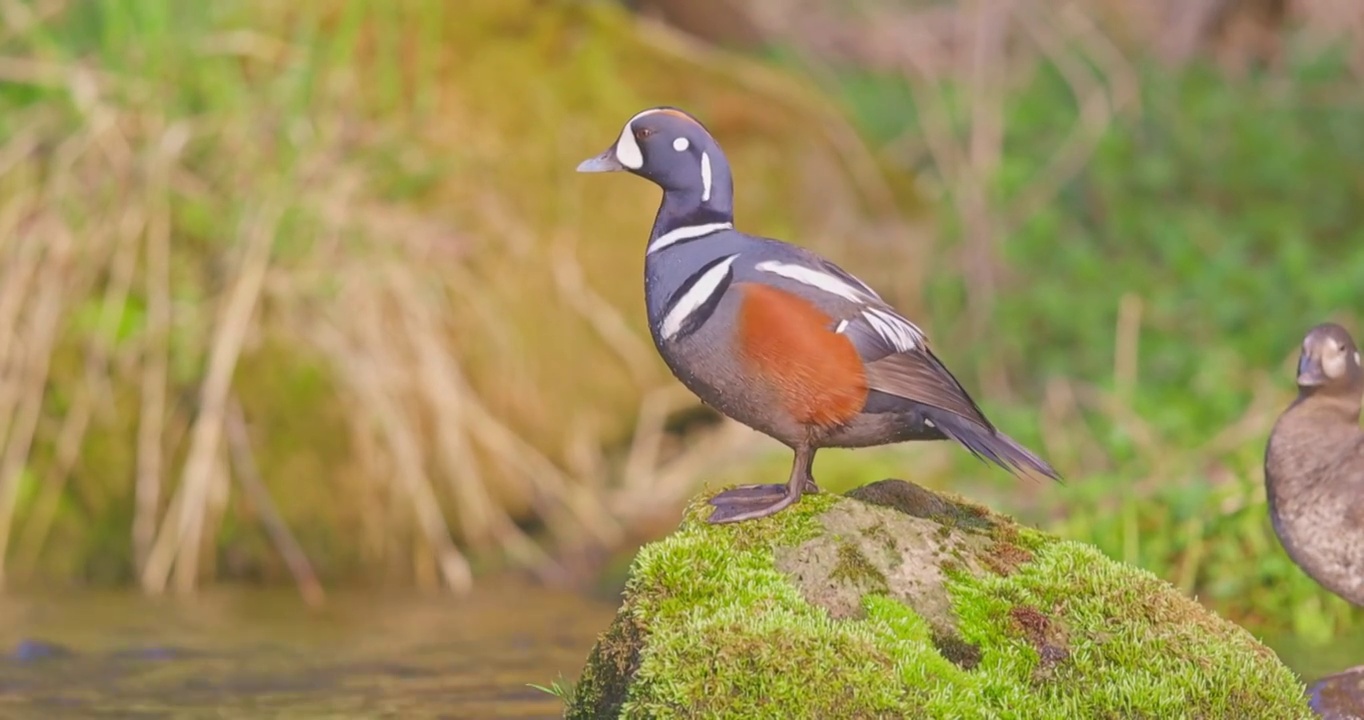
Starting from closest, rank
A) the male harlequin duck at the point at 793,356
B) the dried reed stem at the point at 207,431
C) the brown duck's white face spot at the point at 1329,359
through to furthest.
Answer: the male harlequin duck at the point at 793,356 < the brown duck's white face spot at the point at 1329,359 < the dried reed stem at the point at 207,431

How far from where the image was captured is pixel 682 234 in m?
4.59

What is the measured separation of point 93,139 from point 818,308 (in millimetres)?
4623

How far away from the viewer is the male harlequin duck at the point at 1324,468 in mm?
5219

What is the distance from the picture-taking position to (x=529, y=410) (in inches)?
339

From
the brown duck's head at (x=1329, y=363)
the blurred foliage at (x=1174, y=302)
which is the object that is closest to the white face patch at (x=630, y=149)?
the brown duck's head at (x=1329, y=363)

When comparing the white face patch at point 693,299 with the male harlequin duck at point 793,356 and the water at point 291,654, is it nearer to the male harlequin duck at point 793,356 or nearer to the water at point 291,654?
the male harlequin duck at point 793,356

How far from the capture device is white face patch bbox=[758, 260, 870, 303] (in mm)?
4414

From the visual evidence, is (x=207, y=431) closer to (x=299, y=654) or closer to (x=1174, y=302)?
(x=299, y=654)

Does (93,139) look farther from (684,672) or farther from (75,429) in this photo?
(684,672)

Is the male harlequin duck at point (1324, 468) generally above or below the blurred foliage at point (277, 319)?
below

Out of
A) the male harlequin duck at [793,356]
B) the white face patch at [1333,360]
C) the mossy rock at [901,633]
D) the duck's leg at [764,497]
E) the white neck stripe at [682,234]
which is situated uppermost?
the white neck stripe at [682,234]

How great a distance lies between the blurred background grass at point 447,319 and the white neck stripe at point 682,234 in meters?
3.06

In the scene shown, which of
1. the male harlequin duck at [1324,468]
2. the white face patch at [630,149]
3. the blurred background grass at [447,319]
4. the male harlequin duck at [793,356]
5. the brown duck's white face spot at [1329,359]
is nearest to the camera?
the male harlequin duck at [793,356]

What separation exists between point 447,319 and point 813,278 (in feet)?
13.5
